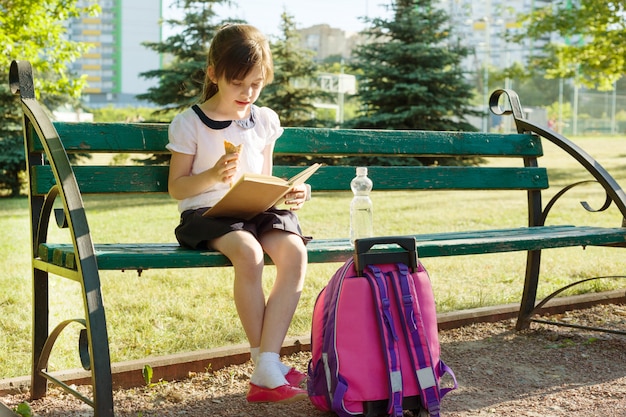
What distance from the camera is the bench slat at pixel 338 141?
116 inches

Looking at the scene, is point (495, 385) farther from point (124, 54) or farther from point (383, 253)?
point (124, 54)

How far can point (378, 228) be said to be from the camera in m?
7.79

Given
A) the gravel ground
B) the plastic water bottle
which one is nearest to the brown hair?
the plastic water bottle

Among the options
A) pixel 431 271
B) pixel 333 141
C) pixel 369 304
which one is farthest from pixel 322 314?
pixel 431 271

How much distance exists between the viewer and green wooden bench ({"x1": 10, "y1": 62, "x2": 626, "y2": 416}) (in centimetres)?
233

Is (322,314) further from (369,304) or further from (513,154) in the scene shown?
(513,154)

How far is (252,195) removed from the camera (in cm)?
256

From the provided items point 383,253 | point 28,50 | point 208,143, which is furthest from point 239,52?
point 28,50

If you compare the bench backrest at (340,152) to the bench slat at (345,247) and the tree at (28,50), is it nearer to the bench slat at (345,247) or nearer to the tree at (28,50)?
the bench slat at (345,247)

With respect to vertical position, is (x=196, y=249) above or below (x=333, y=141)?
below

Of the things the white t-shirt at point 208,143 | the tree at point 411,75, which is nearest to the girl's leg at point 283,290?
the white t-shirt at point 208,143

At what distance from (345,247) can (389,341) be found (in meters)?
0.42

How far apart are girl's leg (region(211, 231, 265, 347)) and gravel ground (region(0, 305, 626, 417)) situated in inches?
12.9

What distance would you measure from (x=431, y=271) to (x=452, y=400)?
2471mm
